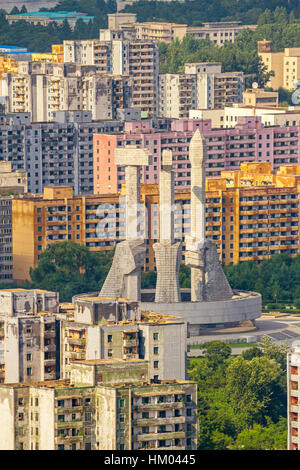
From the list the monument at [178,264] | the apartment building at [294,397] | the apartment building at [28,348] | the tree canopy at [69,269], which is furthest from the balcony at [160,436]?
the tree canopy at [69,269]

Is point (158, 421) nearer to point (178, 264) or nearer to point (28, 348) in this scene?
point (28, 348)

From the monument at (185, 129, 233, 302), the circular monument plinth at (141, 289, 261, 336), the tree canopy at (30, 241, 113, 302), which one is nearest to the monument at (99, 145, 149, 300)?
the circular monument plinth at (141, 289, 261, 336)

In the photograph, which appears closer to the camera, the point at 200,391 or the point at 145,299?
the point at 200,391

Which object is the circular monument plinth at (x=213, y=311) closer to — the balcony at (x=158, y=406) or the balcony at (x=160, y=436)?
the balcony at (x=158, y=406)

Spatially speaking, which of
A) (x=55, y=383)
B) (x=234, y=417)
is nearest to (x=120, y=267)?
(x=234, y=417)

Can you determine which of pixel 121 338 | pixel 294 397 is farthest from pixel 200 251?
pixel 294 397

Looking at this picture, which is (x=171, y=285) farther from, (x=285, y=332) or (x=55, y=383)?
Result: (x=55, y=383)

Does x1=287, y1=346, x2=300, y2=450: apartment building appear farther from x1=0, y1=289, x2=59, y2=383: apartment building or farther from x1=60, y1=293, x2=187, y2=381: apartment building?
x1=0, y1=289, x2=59, y2=383: apartment building
